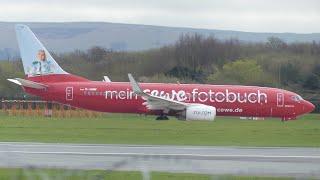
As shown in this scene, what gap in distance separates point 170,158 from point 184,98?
3163 cm

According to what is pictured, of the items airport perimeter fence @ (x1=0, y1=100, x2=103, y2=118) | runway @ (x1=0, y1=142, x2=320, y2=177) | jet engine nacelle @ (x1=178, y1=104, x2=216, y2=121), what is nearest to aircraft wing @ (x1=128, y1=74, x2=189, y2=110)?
jet engine nacelle @ (x1=178, y1=104, x2=216, y2=121)

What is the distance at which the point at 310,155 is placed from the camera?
2331 centimetres

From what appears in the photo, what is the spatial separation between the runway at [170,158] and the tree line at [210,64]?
5266 cm

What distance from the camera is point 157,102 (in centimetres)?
5147

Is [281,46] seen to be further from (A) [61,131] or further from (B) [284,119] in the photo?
(A) [61,131]

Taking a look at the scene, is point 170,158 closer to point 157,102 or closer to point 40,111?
point 157,102

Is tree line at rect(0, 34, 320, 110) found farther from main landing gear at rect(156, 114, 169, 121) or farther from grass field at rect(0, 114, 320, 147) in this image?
grass field at rect(0, 114, 320, 147)

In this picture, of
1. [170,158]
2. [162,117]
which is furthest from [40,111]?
[170,158]

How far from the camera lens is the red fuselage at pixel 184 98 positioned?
171 ft

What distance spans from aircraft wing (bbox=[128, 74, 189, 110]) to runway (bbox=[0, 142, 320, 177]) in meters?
23.2

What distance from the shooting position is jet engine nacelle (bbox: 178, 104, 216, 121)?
4925 cm

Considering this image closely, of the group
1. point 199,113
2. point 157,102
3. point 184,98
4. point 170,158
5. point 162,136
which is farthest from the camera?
point 184,98

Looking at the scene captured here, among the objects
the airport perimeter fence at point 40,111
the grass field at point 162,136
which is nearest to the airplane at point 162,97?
the airport perimeter fence at point 40,111

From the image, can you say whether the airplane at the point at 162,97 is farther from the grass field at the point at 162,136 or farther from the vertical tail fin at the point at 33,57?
the grass field at the point at 162,136
